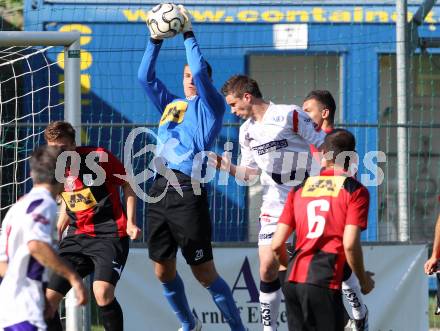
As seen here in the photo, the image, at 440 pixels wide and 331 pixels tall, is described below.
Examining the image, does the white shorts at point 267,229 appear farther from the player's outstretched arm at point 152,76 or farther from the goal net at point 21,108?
the goal net at point 21,108

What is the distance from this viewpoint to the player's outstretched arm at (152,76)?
815 centimetres

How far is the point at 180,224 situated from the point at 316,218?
1.76 m

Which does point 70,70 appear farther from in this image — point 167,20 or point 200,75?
point 200,75

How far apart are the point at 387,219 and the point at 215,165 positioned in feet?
11.0

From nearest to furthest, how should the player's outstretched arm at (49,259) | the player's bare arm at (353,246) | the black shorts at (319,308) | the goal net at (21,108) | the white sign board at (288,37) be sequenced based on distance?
the player's outstretched arm at (49,259) < the player's bare arm at (353,246) < the black shorts at (319,308) < the goal net at (21,108) < the white sign board at (288,37)

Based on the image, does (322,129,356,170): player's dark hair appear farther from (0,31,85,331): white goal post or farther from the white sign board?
the white sign board

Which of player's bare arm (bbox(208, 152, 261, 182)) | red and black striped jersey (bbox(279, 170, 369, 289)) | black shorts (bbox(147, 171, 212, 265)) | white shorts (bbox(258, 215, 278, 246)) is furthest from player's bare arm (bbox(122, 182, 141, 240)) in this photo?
red and black striped jersey (bbox(279, 170, 369, 289))

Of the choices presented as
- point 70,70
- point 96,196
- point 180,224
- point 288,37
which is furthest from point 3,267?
point 288,37

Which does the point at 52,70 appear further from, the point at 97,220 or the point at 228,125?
the point at 97,220

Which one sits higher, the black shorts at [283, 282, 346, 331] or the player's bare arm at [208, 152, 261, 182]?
the player's bare arm at [208, 152, 261, 182]

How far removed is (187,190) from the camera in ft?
25.6

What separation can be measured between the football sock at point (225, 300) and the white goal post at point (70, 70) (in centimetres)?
126

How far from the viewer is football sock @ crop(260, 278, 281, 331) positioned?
8008mm

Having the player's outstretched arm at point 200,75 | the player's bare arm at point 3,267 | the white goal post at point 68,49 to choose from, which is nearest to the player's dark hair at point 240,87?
the player's outstretched arm at point 200,75
